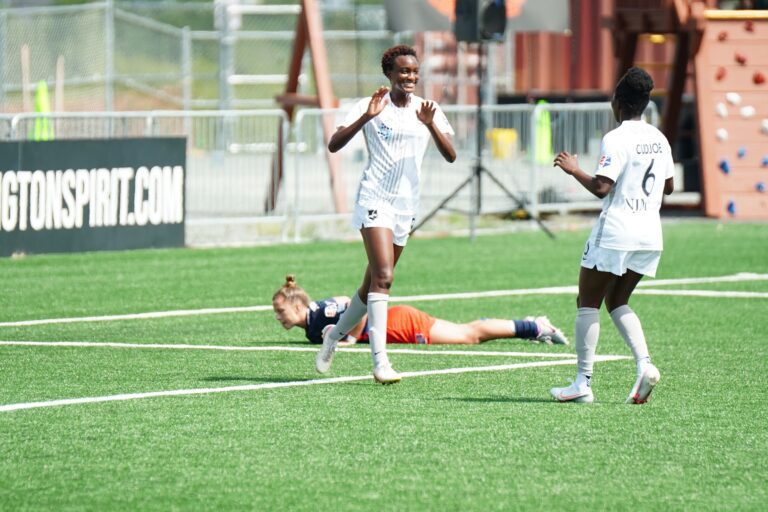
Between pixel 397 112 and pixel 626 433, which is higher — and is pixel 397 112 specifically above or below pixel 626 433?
above

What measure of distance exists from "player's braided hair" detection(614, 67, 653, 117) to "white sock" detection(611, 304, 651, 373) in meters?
1.12

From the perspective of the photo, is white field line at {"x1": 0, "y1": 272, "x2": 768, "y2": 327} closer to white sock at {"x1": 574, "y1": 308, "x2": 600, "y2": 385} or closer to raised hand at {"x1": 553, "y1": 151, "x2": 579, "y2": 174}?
white sock at {"x1": 574, "y1": 308, "x2": 600, "y2": 385}

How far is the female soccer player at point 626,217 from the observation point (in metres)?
8.59

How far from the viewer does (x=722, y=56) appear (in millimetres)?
24188

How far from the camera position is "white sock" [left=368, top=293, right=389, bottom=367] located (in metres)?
9.56

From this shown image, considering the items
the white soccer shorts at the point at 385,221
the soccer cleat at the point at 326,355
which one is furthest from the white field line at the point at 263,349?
the white soccer shorts at the point at 385,221

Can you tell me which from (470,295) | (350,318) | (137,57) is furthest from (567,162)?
(137,57)

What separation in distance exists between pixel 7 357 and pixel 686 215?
51.7 ft

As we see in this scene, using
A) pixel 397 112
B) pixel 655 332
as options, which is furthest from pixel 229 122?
pixel 397 112

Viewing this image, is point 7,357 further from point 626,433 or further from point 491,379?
point 626,433

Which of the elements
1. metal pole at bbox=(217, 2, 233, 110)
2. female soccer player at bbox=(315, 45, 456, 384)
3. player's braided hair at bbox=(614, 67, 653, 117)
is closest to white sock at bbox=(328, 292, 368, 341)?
female soccer player at bbox=(315, 45, 456, 384)

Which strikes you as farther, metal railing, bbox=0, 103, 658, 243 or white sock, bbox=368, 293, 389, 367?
metal railing, bbox=0, 103, 658, 243

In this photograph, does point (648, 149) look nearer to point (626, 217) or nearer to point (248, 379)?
point (626, 217)

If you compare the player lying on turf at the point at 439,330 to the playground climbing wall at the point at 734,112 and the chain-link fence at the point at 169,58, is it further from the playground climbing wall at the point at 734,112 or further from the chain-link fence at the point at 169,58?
the chain-link fence at the point at 169,58
